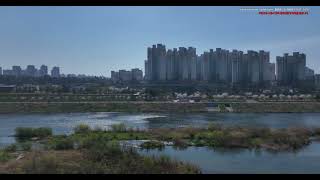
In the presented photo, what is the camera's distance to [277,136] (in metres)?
9.07

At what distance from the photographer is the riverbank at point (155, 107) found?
60.8 feet

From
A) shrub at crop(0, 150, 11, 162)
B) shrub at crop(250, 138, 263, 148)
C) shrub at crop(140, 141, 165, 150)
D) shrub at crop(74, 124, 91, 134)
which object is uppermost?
shrub at crop(0, 150, 11, 162)

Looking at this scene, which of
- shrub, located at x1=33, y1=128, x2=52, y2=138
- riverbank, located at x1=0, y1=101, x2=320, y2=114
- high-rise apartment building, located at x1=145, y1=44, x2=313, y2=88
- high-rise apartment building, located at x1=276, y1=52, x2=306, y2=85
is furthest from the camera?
high-rise apartment building, located at x1=145, y1=44, x2=313, y2=88

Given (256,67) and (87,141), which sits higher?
(256,67)

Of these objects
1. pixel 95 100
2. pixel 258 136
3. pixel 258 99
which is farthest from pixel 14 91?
pixel 258 136

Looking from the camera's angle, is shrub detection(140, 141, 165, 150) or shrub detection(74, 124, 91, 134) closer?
shrub detection(140, 141, 165, 150)

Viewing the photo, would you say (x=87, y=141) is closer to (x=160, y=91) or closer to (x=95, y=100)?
(x=95, y=100)

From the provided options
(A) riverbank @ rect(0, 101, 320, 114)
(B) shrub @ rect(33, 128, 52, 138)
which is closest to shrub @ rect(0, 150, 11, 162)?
(B) shrub @ rect(33, 128, 52, 138)

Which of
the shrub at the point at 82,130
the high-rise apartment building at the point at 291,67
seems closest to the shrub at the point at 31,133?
the shrub at the point at 82,130

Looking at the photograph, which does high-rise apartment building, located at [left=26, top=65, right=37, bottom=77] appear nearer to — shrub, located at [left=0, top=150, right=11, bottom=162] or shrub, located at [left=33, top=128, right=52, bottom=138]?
shrub, located at [left=33, top=128, right=52, bottom=138]

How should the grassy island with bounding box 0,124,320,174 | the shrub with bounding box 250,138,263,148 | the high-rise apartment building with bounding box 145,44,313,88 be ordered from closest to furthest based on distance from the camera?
the grassy island with bounding box 0,124,320,174
the shrub with bounding box 250,138,263,148
the high-rise apartment building with bounding box 145,44,313,88

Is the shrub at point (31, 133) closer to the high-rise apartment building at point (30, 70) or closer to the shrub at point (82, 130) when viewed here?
the shrub at point (82, 130)

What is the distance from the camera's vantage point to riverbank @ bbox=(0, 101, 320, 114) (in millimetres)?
18531
